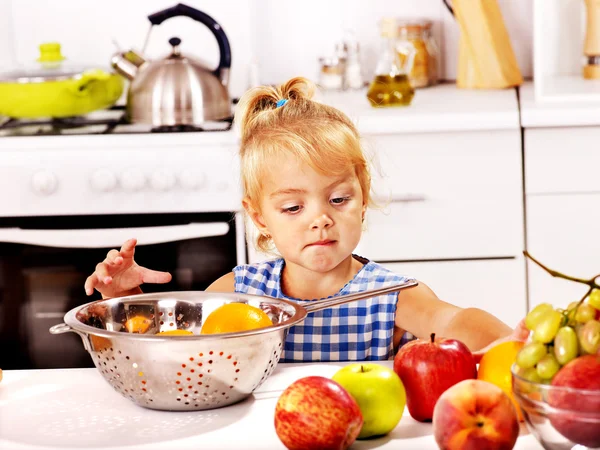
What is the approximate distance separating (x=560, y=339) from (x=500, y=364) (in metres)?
0.16

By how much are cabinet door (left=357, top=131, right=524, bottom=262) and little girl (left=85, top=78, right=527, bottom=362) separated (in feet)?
2.66

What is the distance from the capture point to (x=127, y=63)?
8.93ft

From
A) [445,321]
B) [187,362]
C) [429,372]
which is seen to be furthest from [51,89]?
[429,372]

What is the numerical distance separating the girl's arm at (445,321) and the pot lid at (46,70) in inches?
56.3

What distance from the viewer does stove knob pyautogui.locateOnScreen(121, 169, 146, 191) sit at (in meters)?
2.44

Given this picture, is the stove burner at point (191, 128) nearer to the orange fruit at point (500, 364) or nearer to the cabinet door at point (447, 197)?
the cabinet door at point (447, 197)

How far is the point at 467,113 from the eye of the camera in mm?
2443

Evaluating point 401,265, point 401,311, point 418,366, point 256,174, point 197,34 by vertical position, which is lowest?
point 401,265

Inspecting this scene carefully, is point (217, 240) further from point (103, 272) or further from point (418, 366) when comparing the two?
point (418, 366)

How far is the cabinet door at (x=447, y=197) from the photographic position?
2.47 metres

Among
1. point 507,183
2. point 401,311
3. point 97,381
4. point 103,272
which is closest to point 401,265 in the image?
point 507,183

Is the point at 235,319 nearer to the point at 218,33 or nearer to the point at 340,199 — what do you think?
the point at 340,199

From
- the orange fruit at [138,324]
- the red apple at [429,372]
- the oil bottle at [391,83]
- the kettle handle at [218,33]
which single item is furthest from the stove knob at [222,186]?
the red apple at [429,372]

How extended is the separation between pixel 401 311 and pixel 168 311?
0.49 m
